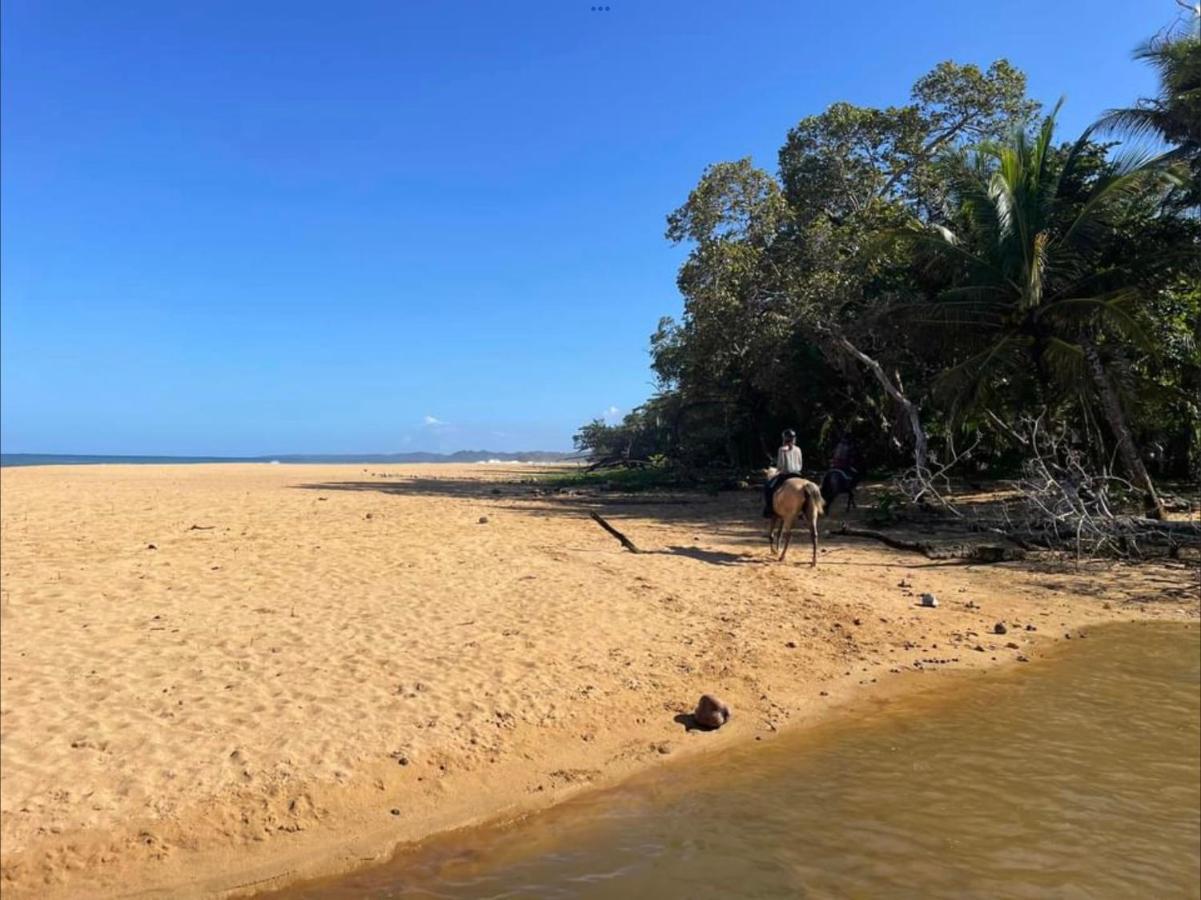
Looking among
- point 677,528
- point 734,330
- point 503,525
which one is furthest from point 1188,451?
point 503,525

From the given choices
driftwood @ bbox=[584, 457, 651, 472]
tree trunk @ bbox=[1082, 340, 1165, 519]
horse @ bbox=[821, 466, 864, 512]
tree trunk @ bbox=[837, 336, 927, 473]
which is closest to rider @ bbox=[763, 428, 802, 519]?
horse @ bbox=[821, 466, 864, 512]

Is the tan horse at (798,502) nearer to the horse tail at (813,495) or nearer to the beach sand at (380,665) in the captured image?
the horse tail at (813,495)

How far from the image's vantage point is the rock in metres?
6.04

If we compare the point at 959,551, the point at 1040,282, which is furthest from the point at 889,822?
the point at 1040,282

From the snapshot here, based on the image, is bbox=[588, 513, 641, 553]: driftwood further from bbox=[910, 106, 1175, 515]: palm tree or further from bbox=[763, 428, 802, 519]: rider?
bbox=[910, 106, 1175, 515]: palm tree

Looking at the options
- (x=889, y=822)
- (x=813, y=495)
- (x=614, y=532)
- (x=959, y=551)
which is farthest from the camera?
(x=614, y=532)

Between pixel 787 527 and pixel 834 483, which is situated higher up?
pixel 834 483

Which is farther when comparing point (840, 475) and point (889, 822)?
point (840, 475)

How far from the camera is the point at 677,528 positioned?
625 inches

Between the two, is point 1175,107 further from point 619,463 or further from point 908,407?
point 619,463

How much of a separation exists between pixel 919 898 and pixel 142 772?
465cm

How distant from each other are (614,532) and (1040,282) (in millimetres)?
9479

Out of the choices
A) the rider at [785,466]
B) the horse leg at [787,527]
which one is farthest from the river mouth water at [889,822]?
the rider at [785,466]

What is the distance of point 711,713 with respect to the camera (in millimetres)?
6043
